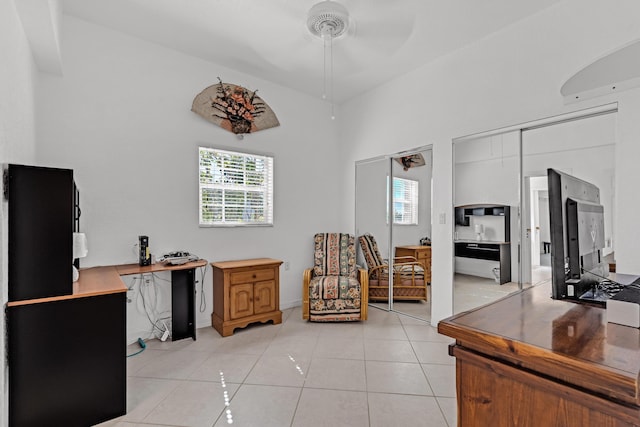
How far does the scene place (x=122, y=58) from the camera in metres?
3.19

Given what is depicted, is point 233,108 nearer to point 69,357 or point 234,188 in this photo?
point 234,188

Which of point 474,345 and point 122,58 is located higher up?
point 122,58

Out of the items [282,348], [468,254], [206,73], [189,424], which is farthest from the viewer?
[206,73]

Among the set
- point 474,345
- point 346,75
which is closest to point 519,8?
point 346,75

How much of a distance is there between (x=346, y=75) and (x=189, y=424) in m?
3.92

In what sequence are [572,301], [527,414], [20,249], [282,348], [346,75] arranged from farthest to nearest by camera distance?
[346,75], [282,348], [20,249], [572,301], [527,414]

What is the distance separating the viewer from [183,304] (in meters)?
3.32

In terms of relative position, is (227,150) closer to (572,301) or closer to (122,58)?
(122,58)

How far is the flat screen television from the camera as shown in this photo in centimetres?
111

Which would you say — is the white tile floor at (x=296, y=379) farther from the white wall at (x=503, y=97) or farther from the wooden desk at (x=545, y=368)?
the wooden desk at (x=545, y=368)

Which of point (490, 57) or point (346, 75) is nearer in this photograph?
point (490, 57)

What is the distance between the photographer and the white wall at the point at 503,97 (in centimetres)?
239

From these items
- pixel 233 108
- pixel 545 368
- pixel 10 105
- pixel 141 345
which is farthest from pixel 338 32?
pixel 141 345

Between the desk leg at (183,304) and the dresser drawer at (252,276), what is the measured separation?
0.43 meters
